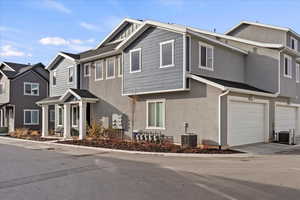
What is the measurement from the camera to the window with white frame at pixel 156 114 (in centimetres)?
1719

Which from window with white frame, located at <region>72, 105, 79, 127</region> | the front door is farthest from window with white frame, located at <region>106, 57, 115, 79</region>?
the front door

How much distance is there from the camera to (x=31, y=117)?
31891 millimetres

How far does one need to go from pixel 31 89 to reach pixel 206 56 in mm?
22569

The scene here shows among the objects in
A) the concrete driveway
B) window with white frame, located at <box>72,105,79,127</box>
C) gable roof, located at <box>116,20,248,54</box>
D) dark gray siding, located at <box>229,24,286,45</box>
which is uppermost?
dark gray siding, located at <box>229,24,286,45</box>

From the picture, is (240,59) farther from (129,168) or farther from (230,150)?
(129,168)

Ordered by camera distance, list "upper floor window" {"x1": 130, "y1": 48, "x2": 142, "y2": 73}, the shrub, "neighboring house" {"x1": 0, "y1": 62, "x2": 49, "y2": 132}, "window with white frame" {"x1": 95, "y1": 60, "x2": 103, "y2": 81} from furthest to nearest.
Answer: "neighboring house" {"x1": 0, "y1": 62, "x2": 49, "y2": 132}, "window with white frame" {"x1": 95, "y1": 60, "x2": 103, "y2": 81}, the shrub, "upper floor window" {"x1": 130, "y1": 48, "x2": 142, "y2": 73}

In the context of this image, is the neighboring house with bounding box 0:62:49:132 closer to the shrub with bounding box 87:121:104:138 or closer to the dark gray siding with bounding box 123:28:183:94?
the shrub with bounding box 87:121:104:138

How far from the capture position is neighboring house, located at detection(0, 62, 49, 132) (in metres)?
30.7

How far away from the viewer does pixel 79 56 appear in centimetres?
2402

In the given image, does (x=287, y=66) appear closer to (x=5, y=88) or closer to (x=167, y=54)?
(x=167, y=54)

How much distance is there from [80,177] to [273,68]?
14.7 metres

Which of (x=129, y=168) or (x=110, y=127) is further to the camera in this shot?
(x=110, y=127)

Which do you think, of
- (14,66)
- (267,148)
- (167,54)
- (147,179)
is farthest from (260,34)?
(14,66)

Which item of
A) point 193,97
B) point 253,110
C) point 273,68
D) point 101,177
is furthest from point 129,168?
point 273,68
